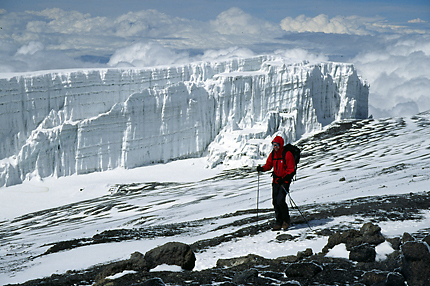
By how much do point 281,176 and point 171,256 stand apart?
4.22m

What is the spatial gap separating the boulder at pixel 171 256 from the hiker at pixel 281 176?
3.62m

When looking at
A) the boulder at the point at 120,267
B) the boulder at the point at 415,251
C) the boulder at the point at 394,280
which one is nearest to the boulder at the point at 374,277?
the boulder at the point at 394,280

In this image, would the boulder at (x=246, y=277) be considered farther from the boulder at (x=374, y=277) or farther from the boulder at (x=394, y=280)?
the boulder at (x=394, y=280)

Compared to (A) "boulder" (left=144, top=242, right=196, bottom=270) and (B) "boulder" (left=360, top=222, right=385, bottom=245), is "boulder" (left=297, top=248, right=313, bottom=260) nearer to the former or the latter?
(B) "boulder" (left=360, top=222, right=385, bottom=245)

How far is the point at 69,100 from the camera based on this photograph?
48.3m

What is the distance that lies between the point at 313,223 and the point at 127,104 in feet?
136

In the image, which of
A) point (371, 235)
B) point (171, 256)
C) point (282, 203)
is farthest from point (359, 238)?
point (171, 256)

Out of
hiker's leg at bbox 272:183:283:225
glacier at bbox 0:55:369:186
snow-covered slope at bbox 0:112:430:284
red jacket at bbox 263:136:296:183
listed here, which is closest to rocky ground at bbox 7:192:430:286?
snow-covered slope at bbox 0:112:430:284

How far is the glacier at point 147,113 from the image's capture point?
45.7 m

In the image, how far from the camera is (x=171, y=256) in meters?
8.43

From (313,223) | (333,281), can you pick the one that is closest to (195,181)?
(313,223)

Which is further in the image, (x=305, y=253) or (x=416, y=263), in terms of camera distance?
(x=305, y=253)

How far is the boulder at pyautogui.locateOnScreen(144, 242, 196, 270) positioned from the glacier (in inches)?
1656

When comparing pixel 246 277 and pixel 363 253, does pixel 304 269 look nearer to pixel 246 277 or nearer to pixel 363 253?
pixel 246 277
